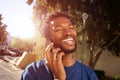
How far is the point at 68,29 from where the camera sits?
123 inches

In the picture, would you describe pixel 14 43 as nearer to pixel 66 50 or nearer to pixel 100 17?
pixel 100 17

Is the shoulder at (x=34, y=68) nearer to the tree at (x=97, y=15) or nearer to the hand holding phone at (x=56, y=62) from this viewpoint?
the hand holding phone at (x=56, y=62)

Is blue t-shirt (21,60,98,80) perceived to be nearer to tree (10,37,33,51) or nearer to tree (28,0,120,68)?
tree (28,0,120,68)

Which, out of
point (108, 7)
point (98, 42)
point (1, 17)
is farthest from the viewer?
point (1, 17)

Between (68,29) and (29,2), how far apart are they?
42.3 feet

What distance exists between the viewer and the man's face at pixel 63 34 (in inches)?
117

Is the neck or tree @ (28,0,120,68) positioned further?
tree @ (28,0,120,68)

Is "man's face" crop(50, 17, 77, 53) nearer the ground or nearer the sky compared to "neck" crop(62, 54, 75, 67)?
nearer the sky

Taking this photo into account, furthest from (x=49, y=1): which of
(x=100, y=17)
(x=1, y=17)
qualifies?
(x=1, y=17)

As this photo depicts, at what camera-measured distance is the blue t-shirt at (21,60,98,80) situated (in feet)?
9.41

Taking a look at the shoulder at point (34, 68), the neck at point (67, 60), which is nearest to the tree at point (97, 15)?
the neck at point (67, 60)

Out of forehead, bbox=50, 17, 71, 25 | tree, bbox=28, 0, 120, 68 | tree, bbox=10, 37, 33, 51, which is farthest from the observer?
tree, bbox=10, 37, 33, 51

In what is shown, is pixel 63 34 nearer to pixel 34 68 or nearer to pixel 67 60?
pixel 67 60

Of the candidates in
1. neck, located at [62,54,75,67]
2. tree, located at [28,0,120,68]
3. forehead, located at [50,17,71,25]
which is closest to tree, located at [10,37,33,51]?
tree, located at [28,0,120,68]
